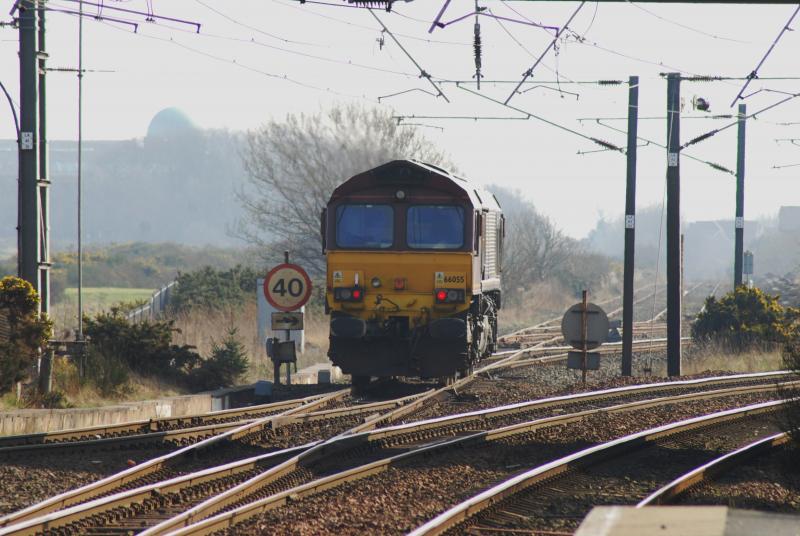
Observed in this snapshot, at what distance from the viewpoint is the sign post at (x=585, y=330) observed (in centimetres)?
1786

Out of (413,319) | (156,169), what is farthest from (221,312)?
(156,169)

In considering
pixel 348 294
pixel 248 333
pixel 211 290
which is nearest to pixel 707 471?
pixel 348 294

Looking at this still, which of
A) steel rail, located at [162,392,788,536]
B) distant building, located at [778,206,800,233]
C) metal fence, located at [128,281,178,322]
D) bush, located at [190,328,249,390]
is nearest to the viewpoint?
steel rail, located at [162,392,788,536]

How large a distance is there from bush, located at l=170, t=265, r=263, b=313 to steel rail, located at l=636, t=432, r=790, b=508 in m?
19.5

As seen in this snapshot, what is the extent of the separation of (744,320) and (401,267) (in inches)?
570

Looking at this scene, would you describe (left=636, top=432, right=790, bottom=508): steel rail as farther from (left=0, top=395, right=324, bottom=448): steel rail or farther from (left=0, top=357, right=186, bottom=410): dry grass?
(left=0, top=357, right=186, bottom=410): dry grass

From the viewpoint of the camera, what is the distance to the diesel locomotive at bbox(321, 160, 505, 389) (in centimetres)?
1614

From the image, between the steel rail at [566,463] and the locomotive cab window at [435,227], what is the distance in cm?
464

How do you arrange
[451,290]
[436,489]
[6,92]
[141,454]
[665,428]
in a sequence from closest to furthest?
1. [436,489]
2. [141,454]
3. [665,428]
4. [6,92]
5. [451,290]

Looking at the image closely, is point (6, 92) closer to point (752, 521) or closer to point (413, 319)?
point (413, 319)

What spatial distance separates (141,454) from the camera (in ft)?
33.1

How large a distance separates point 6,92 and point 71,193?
415 feet

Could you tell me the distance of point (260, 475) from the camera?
28.5ft

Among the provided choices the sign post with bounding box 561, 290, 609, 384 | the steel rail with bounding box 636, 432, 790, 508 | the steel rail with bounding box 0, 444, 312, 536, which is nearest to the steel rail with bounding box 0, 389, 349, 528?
the steel rail with bounding box 0, 444, 312, 536
